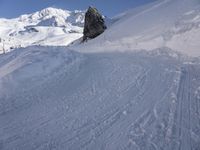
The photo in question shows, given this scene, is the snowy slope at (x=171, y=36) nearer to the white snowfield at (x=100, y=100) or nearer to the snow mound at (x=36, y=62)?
the white snowfield at (x=100, y=100)

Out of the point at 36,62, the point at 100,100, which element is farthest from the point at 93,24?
the point at 100,100

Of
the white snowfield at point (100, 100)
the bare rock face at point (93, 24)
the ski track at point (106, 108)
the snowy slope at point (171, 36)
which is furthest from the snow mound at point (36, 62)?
the bare rock face at point (93, 24)

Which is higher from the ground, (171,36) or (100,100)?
(171,36)

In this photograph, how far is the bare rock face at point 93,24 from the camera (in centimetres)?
2736

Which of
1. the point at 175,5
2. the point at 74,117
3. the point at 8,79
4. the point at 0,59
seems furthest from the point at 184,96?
the point at 175,5

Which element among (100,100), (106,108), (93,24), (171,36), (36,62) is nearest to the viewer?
(106,108)

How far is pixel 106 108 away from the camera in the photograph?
7.23 m

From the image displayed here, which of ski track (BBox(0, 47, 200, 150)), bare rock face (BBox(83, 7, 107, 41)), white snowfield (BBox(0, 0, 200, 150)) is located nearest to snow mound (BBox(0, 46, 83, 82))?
white snowfield (BBox(0, 0, 200, 150))

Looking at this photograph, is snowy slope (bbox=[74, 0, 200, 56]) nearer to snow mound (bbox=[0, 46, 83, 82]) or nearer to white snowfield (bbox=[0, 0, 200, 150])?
white snowfield (bbox=[0, 0, 200, 150])

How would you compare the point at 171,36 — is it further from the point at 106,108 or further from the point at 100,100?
the point at 106,108

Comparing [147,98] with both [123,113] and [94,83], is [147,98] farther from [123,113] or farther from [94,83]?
[94,83]

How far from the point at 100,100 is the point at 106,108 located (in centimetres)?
51

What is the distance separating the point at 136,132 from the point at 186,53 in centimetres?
547

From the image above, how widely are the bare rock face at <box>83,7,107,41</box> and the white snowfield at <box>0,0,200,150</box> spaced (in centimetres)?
1586
